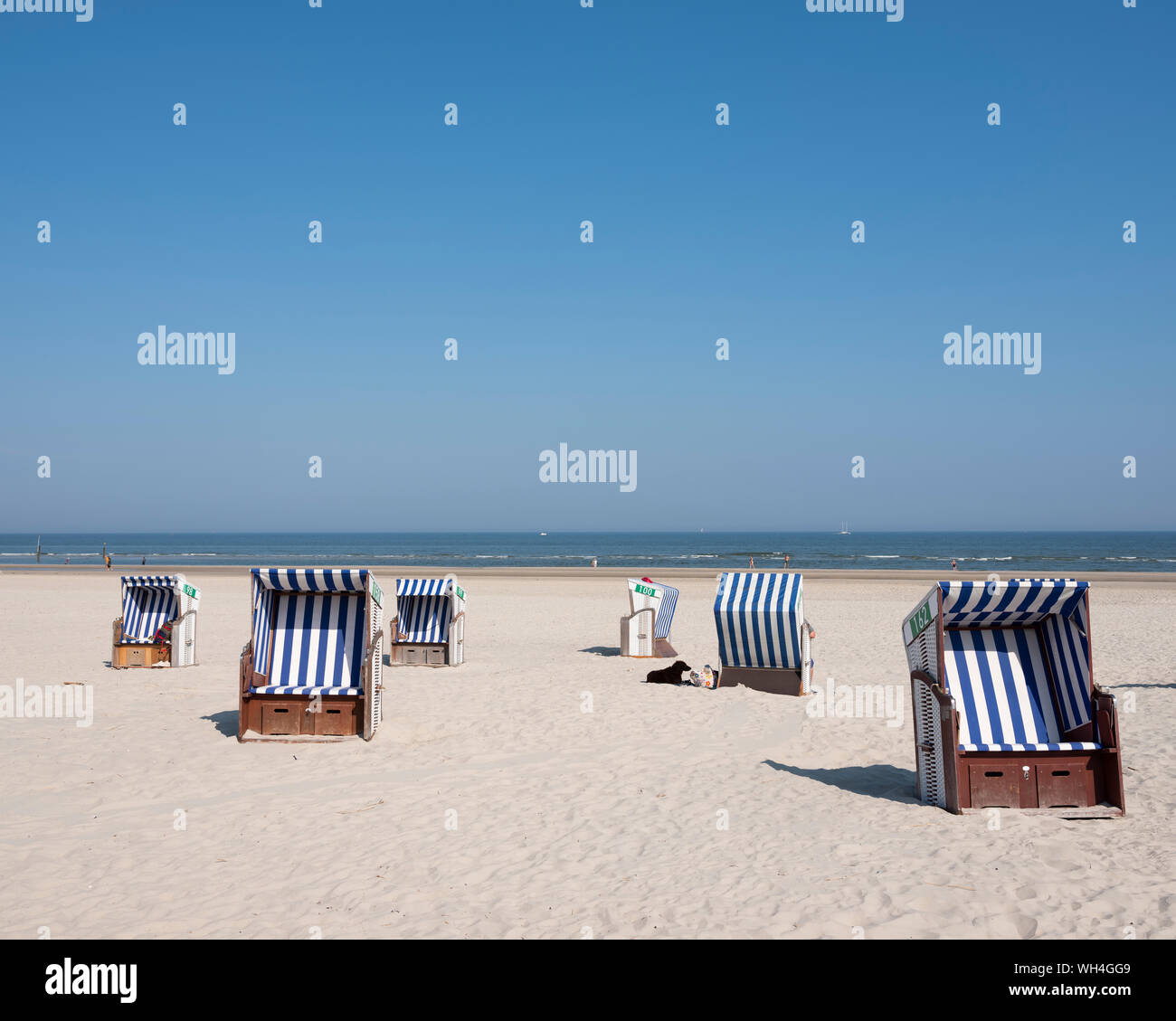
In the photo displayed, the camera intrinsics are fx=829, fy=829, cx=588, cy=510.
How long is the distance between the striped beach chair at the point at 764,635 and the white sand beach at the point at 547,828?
1.56 feet

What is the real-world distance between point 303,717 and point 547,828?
401cm

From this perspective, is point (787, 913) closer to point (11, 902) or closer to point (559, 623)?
point (11, 902)

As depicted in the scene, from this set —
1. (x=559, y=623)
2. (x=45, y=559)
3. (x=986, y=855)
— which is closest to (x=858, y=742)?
(x=986, y=855)

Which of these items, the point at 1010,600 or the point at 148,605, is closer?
the point at 1010,600

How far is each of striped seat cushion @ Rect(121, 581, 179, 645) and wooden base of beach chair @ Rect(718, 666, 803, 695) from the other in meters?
9.57

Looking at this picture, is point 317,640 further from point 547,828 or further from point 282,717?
point 547,828

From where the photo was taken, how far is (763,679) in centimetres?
1240

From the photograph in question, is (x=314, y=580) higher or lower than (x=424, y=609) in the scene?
higher

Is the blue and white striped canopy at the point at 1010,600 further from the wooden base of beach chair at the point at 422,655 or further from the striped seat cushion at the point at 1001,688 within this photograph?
the wooden base of beach chair at the point at 422,655

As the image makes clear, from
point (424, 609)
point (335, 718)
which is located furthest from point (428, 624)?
point (335, 718)
